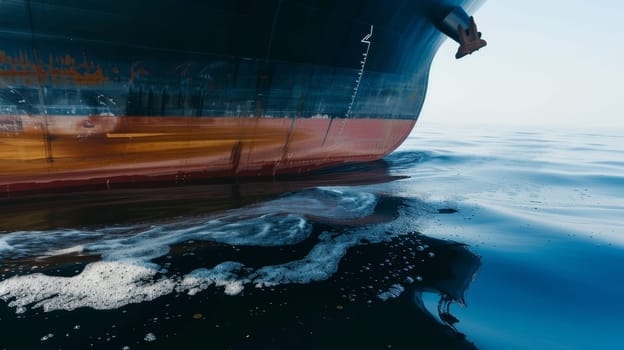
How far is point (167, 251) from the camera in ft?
11.9

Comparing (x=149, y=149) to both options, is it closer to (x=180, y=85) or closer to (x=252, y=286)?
(x=180, y=85)

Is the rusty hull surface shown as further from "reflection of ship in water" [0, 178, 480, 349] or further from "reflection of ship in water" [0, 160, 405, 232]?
"reflection of ship in water" [0, 178, 480, 349]

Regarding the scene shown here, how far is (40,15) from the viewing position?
176 inches

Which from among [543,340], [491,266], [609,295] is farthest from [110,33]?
[609,295]

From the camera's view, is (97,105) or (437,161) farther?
(437,161)

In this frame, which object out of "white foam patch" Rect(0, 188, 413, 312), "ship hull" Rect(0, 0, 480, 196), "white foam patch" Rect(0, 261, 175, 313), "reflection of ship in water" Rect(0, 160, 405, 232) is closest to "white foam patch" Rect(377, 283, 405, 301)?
"white foam patch" Rect(0, 188, 413, 312)

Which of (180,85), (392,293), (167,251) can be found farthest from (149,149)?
(392,293)

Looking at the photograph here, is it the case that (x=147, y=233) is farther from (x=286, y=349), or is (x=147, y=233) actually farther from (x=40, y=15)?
(x=40, y=15)

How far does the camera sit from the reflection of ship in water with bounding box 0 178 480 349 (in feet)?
7.89

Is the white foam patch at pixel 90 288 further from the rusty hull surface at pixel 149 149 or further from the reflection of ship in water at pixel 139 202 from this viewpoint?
the rusty hull surface at pixel 149 149

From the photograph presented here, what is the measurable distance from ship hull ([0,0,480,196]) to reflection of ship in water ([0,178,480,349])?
59.2 inches

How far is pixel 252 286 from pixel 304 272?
0.53m

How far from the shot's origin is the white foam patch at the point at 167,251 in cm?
282

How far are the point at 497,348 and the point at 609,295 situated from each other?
1692mm
